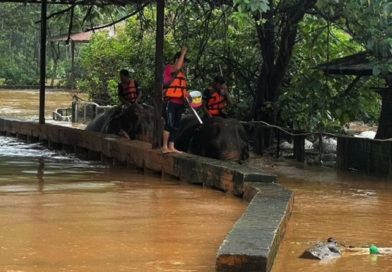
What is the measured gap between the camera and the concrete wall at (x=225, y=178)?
17.5 feet

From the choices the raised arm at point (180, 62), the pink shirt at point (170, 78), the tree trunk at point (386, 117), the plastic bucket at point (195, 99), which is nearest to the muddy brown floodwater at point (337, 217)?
the tree trunk at point (386, 117)

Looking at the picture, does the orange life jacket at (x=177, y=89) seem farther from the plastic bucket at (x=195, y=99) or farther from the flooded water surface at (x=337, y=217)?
the flooded water surface at (x=337, y=217)

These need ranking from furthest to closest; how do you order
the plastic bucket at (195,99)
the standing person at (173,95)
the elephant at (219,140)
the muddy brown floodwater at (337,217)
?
the elephant at (219,140) → the plastic bucket at (195,99) → the standing person at (173,95) → the muddy brown floodwater at (337,217)

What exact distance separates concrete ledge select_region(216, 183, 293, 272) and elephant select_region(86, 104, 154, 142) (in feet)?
A: 18.5

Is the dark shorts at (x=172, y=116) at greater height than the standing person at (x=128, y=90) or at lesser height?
lesser

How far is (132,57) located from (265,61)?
20.0 ft

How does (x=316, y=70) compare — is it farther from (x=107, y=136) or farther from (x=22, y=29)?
(x=22, y=29)

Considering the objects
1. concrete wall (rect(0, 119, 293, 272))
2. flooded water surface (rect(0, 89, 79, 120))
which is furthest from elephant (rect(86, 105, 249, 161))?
flooded water surface (rect(0, 89, 79, 120))

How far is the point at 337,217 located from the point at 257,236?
2.60 meters

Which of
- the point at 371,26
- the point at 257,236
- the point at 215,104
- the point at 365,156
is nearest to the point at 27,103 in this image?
the point at 215,104

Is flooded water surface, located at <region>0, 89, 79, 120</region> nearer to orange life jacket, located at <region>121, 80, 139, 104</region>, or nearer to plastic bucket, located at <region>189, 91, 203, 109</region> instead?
orange life jacket, located at <region>121, 80, 139, 104</region>

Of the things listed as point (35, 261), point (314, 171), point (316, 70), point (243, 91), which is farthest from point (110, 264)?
point (243, 91)

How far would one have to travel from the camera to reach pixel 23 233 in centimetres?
675

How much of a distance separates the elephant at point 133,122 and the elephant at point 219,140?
1.04 meters
